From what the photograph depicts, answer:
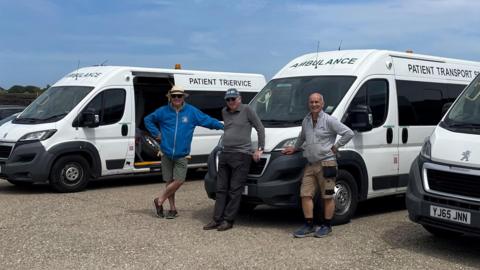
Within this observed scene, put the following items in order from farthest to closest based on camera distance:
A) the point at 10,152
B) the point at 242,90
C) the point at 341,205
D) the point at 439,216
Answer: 1. the point at 242,90
2. the point at 10,152
3. the point at 341,205
4. the point at 439,216

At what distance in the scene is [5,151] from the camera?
10914 millimetres

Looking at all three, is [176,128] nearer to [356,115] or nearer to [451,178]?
[356,115]

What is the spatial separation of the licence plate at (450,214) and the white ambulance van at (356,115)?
5.88 ft

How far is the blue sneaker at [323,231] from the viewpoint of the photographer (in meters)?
7.25

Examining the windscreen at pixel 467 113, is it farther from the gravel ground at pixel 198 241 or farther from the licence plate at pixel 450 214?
the gravel ground at pixel 198 241

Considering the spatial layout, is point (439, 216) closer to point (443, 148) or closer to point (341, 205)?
point (443, 148)

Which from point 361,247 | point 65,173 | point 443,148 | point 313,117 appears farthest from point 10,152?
point 443,148

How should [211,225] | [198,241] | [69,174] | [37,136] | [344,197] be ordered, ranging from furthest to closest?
[69,174], [37,136], [344,197], [211,225], [198,241]

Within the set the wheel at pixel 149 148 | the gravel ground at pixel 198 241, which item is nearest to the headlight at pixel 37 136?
the gravel ground at pixel 198 241

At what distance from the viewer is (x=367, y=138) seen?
27.2 feet

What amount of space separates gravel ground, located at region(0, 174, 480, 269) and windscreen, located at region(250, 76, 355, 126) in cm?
148

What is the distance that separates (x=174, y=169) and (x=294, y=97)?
198cm

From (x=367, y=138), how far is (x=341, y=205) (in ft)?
3.36

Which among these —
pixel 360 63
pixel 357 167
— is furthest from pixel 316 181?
pixel 360 63
